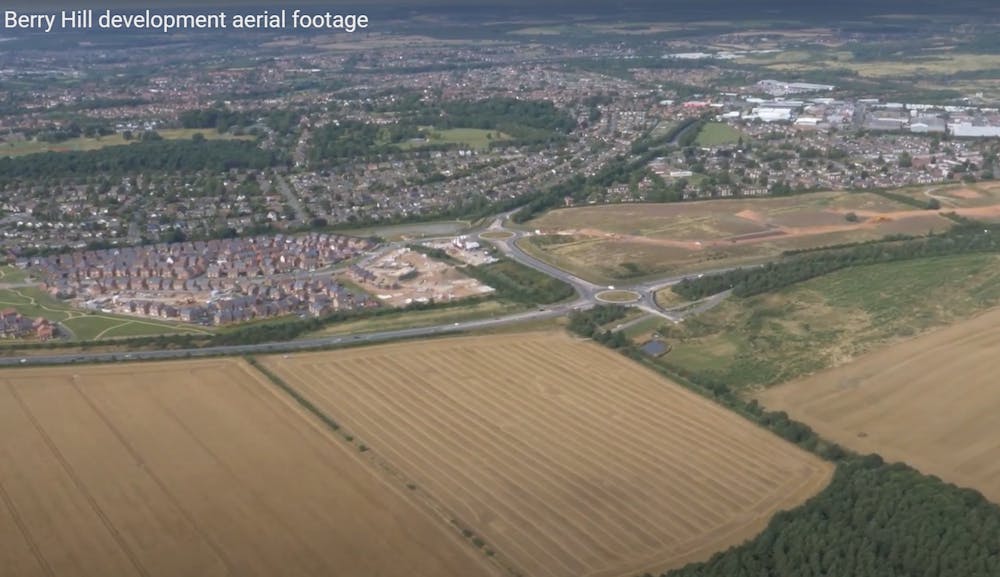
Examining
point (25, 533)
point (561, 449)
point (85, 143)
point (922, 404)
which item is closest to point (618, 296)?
point (922, 404)

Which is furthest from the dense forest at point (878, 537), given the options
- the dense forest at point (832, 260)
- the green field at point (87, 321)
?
the green field at point (87, 321)

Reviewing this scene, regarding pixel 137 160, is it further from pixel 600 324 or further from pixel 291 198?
pixel 600 324

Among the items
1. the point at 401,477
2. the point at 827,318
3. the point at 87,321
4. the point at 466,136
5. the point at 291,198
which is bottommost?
the point at 291,198

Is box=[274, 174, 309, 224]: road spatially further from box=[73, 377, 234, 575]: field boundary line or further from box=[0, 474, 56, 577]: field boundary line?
box=[0, 474, 56, 577]: field boundary line

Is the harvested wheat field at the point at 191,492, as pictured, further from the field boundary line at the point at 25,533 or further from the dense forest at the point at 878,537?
the dense forest at the point at 878,537

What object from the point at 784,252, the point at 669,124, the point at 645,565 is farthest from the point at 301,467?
the point at 669,124

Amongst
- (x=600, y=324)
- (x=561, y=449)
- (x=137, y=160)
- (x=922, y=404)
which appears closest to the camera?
(x=561, y=449)
